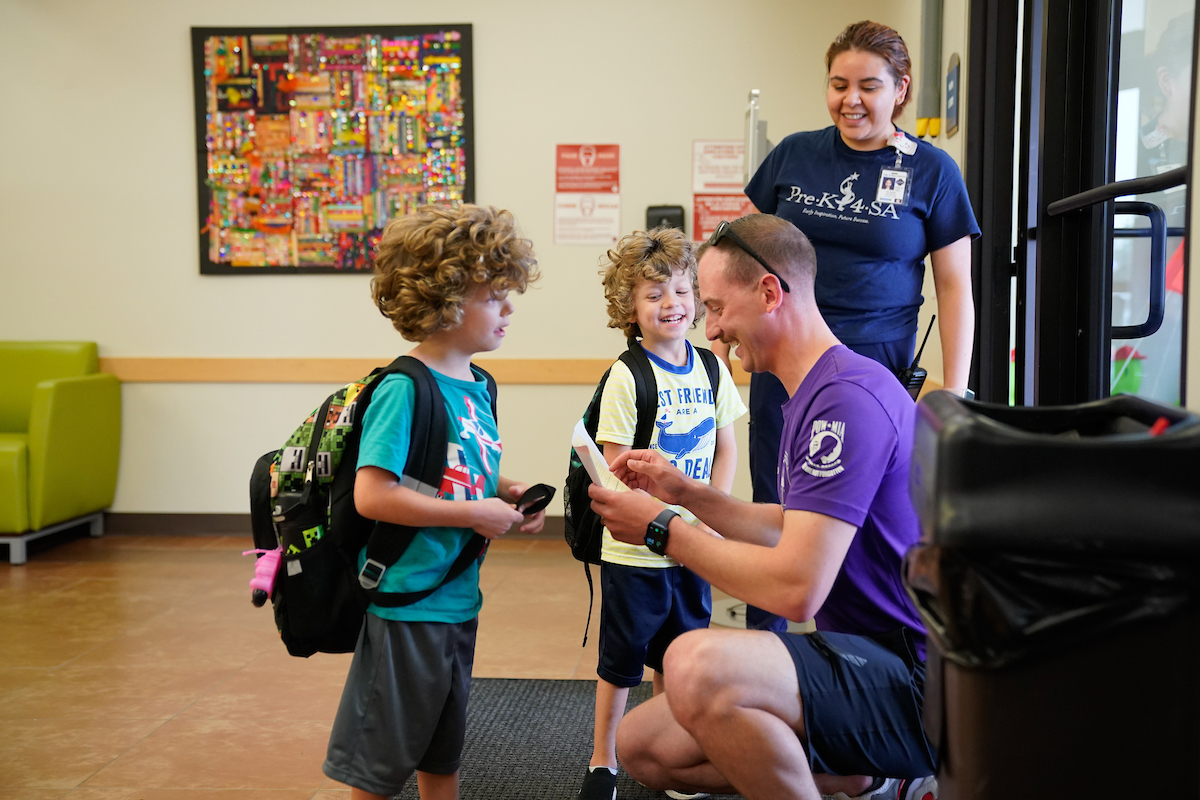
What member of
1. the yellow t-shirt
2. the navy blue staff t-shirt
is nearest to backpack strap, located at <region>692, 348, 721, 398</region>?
the yellow t-shirt

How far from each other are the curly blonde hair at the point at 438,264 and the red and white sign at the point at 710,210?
118 inches

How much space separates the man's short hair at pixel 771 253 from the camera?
1.62 meters

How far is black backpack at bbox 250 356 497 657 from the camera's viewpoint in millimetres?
1596

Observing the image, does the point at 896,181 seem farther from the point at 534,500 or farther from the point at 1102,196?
the point at 534,500

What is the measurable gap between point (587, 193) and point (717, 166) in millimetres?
632

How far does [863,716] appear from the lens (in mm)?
1441

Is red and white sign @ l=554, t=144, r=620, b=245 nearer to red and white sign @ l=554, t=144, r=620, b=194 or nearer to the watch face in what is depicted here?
red and white sign @ l=554, t=144, r=620, b=194

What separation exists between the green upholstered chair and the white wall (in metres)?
0.15

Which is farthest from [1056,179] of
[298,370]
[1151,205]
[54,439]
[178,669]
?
[54,439]

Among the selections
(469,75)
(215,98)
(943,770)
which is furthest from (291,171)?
(943,770)

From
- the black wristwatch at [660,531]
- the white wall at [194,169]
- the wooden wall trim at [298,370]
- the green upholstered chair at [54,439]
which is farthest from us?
the wooden wall trim at [298,370]

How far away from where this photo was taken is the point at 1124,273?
6.86 feet

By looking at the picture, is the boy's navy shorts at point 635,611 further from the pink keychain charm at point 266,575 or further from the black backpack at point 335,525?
the pink keychain charm at point 266,575

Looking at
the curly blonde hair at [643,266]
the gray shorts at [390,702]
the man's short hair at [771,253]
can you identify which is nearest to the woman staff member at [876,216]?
the curly blonde hair at [643,266]
